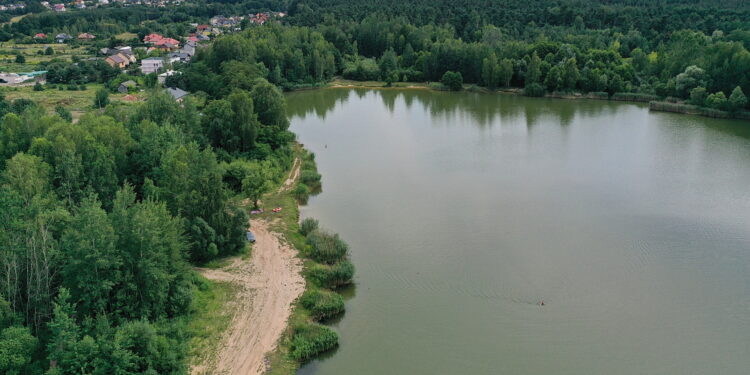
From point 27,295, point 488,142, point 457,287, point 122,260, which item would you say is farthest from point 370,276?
point 488,142

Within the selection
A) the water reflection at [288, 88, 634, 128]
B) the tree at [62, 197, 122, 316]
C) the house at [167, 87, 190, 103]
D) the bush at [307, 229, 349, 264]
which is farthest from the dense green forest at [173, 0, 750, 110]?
the tree at [62, 197, 122, 316]

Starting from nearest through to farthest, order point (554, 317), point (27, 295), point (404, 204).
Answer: point (27, 295) → point (554, 317) → point (404, 204)

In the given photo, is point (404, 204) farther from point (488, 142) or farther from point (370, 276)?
point (488, 142)

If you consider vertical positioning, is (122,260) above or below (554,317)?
above

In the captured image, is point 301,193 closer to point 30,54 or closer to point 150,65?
point 150,65

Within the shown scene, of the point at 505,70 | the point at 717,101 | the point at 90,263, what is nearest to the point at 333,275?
the point at 90,263

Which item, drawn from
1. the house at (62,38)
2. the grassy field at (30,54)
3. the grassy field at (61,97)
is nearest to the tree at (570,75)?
the grassy field at (61,97)

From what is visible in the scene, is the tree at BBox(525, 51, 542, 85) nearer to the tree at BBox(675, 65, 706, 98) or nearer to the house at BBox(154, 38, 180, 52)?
the tree at BBox(675, 65, 706, 98)
